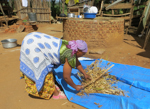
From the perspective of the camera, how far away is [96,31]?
4434mm

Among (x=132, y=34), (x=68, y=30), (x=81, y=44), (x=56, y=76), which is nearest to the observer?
(x=81, y=44)

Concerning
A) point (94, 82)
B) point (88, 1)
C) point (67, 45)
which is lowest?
point (94, 82)

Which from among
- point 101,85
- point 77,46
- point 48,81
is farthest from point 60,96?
point 77,46

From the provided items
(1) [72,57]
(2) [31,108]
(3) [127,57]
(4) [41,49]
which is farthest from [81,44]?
(3) [127,57]

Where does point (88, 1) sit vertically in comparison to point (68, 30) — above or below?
above

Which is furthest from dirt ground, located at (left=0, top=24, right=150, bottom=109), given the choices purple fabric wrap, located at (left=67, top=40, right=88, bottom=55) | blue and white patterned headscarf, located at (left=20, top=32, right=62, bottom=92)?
purple fabric wrap, located at (left=67, top=40, right=88, bottom=55)

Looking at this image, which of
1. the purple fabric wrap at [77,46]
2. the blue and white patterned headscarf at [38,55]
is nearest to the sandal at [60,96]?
the blue and white patterned headscarf at [38,55]

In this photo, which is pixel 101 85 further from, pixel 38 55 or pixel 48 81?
pixel 38 55

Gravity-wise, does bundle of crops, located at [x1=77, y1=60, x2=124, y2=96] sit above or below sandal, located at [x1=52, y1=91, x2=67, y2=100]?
above

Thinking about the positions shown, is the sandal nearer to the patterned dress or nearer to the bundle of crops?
the patterned dress

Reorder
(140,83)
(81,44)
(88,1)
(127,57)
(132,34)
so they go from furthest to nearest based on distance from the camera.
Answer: (88,1)
(132,34)
(127,57)
(140,83)
(81,44)

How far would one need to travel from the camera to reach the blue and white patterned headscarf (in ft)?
5.41

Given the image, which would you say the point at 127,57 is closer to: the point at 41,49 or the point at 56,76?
the point at 56,76

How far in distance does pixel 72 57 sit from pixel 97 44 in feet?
10.3
